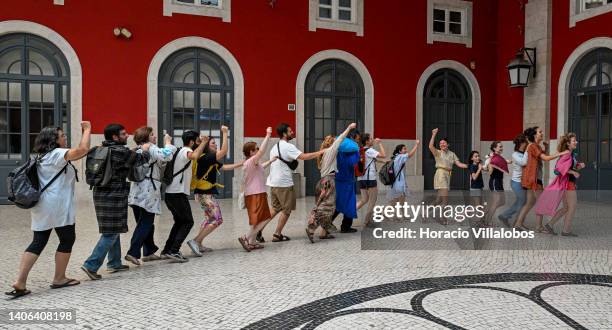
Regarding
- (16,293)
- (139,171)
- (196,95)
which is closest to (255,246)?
(139,171)

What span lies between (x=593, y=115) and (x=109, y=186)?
1192 cm

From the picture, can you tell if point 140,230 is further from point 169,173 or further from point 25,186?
point 25,186

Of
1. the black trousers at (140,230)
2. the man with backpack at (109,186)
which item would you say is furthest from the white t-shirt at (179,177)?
the man with backpack at (109,186)

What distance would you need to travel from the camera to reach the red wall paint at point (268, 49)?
12016 millimetres

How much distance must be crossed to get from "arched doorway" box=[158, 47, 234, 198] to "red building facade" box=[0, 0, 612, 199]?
3 centimetres

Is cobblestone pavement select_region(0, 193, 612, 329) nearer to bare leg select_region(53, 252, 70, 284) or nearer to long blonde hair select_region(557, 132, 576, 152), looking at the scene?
bare leg select_region(53, 252, 70, 284)

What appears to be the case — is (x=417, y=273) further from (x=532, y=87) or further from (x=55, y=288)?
(x=532, y=87)

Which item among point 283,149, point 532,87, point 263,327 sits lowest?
point 263,327

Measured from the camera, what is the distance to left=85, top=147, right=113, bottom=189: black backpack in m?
5.13

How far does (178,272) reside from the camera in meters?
5.58

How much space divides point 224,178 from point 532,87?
881cm

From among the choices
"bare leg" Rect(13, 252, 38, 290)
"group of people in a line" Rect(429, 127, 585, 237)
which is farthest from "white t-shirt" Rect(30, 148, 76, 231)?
"group of people in a line" Rect(429, 127, 585, 237)

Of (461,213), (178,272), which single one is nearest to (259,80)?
(461,213)

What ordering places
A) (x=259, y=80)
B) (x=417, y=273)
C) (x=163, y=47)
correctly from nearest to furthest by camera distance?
(x=417, y=273), (x=163, y=47), (x=259, y=80)
